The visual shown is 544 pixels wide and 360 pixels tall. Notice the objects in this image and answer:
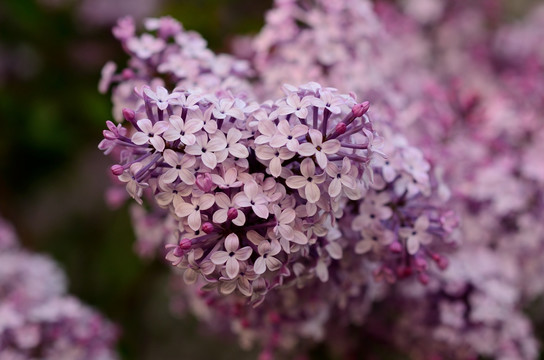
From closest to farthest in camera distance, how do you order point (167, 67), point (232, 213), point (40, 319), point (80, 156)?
point (232, 213) → point (167, 67) → point (40, 319) → point (80, 156)

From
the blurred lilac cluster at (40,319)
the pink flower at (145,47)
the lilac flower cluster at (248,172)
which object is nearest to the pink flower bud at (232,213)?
the lilac flower cluster at (248,172)

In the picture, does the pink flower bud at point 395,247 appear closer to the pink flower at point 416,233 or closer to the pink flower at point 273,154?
the pink flower at point 416,233

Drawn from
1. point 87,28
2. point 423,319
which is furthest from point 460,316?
point 87,28

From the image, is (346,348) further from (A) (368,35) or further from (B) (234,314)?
(A) (368,35)

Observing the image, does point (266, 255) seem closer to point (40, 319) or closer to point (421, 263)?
point (421, 263)

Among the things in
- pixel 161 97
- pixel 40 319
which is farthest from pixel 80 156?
pixel 161 97

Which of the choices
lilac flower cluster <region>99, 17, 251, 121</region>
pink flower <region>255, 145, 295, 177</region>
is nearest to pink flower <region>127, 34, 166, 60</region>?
lilac flower cluster <region>99, 17, 251, 121</region>

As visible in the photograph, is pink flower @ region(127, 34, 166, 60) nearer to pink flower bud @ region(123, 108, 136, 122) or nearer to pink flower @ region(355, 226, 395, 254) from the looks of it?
pink flower bud @ region(123, 108, 136, 122)
